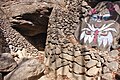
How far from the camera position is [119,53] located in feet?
24.9

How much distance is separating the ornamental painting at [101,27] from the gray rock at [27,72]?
2030mm

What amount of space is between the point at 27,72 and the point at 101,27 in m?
3.01

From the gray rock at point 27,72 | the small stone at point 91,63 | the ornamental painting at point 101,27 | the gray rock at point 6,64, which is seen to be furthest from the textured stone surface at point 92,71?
the gray rock at point 6,64

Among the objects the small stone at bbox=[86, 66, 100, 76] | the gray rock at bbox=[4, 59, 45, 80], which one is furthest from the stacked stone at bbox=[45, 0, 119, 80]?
the gray rock at bbox=[4, 59, 45, 80]

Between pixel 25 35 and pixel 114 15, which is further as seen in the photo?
pixel 25 35

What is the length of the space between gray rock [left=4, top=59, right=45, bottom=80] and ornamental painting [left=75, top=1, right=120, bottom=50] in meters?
2.03

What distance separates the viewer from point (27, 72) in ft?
22.7

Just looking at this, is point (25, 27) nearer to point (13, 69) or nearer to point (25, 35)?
point (25, 35)

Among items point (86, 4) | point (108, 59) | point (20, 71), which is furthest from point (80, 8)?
point (20, 71)

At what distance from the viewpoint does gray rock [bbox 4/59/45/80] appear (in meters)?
6.89

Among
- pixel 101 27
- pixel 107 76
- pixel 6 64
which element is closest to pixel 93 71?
pixel 107 76

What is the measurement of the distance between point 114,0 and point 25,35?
3815 mm

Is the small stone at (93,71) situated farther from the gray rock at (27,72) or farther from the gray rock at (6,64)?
the gray rock at (6,64)

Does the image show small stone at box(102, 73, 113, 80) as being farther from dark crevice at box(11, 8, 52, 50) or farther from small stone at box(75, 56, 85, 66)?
dark crevice at box(11, 8, 52, 50)
